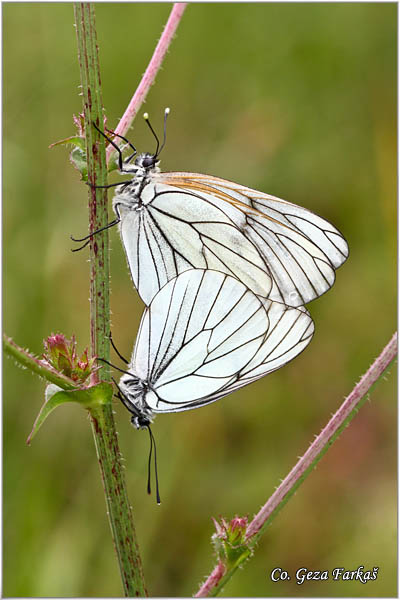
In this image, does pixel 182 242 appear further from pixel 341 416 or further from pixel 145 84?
pixel 341 416

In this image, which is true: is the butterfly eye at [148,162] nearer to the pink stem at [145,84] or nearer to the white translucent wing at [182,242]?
the white translucent wing at [182,242]

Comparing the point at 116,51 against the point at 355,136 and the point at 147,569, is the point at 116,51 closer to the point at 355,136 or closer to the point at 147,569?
the point at 355,136

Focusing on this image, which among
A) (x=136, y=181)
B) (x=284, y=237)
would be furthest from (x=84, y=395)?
(x=284, y=237)

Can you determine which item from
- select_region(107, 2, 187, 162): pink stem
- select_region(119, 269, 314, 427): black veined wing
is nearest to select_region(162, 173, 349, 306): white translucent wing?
select_region(119, 269, 314, 427): black veined wing

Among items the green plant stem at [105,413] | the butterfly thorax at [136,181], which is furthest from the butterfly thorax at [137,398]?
the butterfly thorax at [136,181]

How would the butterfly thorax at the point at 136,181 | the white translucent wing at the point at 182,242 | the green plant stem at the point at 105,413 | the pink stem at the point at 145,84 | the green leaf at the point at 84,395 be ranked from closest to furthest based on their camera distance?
the green leaf at the point at 84,395 → the green plant stem at the point at 105,413 → the pink stem at the point at 145,84 → the butterfly thorax at the point at 136,181 → the white translucent wing at the point at 182,242
